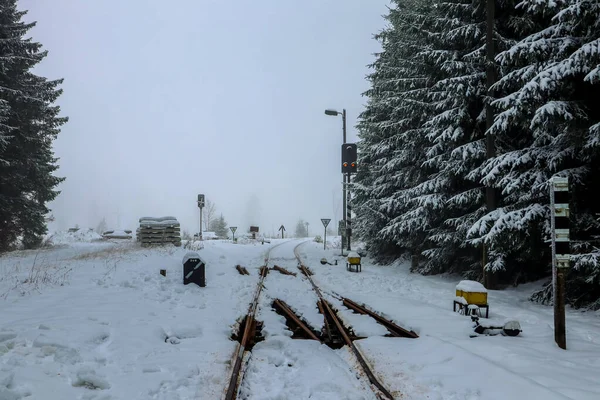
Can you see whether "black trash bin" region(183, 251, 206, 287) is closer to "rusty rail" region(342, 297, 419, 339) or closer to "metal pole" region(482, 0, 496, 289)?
"rusty rail" region(342, 297, 419, 339)

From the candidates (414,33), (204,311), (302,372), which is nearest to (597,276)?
(302,372)

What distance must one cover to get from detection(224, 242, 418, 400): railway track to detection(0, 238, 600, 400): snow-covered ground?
0.14 meters

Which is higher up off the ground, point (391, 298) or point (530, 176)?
point (530, 176)

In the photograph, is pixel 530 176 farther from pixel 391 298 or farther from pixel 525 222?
pixel 391 298

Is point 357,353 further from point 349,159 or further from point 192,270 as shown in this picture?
point 349,159

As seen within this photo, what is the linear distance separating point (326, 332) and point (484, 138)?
26.8 ft

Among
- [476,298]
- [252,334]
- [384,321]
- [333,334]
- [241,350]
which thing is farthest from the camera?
[476,298]

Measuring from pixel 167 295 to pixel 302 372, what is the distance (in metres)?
5.23

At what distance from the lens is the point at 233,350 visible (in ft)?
16.9

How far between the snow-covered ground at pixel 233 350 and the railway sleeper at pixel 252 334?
0.13 metres

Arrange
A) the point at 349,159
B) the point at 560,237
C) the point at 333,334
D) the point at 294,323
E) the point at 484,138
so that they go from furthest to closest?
the point at 349,159, the point at 484,138, the point at 294,323, the point at 333,334, the point at 560,237

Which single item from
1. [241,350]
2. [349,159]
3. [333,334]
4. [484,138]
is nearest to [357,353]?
[333,334]

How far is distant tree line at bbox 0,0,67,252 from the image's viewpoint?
1546cm

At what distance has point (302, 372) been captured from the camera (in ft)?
14.7
